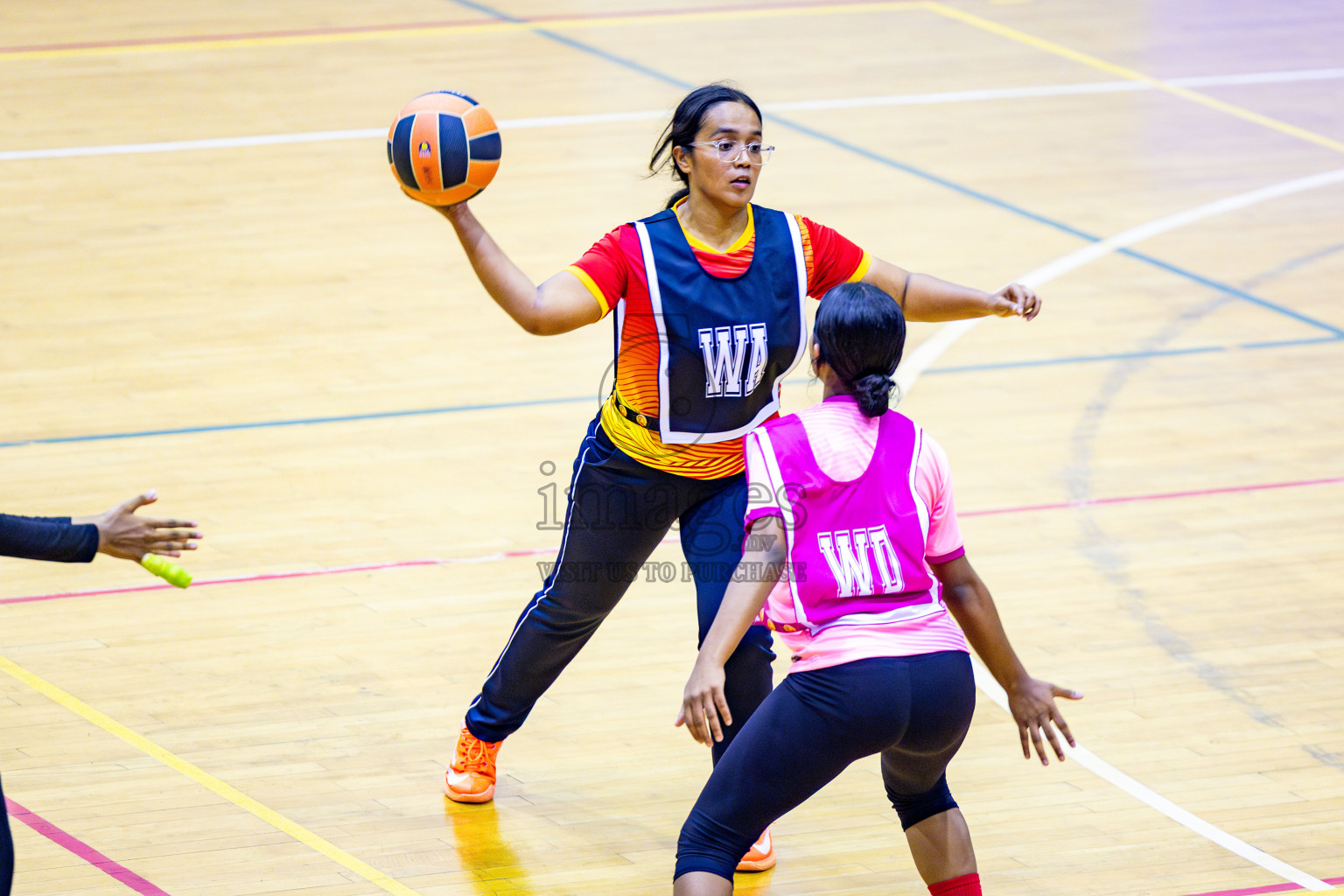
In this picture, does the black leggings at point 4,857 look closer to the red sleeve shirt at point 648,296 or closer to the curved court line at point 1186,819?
the red sleeve shirt at point 648,296

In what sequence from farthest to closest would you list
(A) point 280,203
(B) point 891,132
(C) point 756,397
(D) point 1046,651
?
(B) point 891,132, (A) point 280,203, (D) point 1046,651, (C) point 756,397

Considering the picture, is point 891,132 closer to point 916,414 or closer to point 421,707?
point 916,414

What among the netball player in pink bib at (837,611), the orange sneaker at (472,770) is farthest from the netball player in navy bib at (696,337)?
the netball player in pink bib at (837,611)

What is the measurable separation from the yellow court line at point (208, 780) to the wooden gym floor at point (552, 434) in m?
0.02

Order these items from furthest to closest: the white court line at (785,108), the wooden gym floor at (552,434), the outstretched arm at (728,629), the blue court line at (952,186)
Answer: the white court line at (785,108) < the blue court line at (952,186) < the wooden gym floor at (552,434) < the outstretched arm at (728,629)

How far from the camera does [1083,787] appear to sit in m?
5.38

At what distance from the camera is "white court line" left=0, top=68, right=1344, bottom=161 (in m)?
12.1

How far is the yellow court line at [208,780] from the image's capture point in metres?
4.82

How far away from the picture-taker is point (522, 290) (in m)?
4.26

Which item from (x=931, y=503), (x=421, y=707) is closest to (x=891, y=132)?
(x=421, y=707)

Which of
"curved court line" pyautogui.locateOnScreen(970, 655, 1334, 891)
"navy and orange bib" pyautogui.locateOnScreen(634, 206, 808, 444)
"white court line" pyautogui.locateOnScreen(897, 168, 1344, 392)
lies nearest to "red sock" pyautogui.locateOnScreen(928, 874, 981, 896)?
"curved court line" pyautogui.locateOnScreen(970, 655, 1334, 891)

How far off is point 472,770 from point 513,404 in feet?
11.6

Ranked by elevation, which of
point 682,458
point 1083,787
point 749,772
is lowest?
point 1083,787

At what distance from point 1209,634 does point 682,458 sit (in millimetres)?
2743
